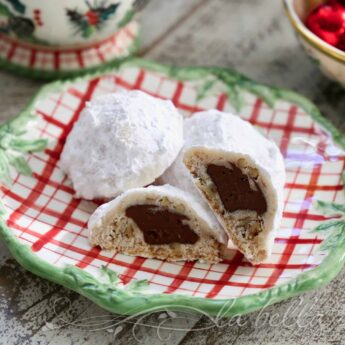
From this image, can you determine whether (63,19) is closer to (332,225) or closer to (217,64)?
(217,64)

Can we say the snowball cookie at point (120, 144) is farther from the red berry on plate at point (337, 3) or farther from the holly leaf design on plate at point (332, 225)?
the red berry on plate at point (337, 3)

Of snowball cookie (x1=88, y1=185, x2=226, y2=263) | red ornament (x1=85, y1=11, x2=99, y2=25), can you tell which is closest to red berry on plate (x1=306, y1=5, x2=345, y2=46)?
red ornament (x1=85, y1=11, x2=99, y2=25)

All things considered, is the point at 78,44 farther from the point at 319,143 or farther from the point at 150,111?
the point at 319,143

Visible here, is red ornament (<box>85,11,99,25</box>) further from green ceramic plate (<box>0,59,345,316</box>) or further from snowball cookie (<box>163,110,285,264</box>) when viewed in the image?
snowball cookie (<box>163,110,285,264</box>)

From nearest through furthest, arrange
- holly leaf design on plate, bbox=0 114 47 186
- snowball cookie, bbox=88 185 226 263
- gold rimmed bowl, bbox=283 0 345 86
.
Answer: snowball cookie, bbox=88 185 226 263
holly leaf design on plate, bbox=0 114 47 186
gold rimmed bowl, bbox=283 0 345 86

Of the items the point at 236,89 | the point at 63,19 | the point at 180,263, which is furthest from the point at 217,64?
the point at 180,263

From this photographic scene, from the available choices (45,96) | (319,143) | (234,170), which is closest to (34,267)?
(234,170)

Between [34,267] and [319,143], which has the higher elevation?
[34,267]
